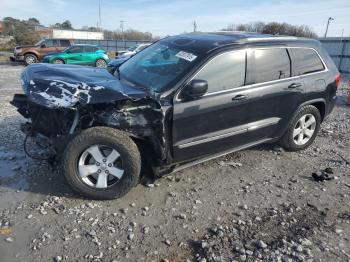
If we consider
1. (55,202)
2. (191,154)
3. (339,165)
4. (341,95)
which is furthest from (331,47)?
(55,202)

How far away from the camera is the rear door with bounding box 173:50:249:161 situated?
12.8 feet

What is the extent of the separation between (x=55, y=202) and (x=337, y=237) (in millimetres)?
3035

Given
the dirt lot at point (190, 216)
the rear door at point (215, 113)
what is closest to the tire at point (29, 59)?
the dirt lot at point (190, 216)

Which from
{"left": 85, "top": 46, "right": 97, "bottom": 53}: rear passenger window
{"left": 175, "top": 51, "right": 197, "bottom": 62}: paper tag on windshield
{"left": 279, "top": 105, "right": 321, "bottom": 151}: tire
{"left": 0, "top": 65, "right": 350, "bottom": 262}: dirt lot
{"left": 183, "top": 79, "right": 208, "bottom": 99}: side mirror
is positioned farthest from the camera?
{"left": 85, "top": 46, "right": 97, "bottom": 53}: rear passenger window

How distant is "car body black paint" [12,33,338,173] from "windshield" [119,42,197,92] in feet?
0.38

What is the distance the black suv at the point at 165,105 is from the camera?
359 centimetres

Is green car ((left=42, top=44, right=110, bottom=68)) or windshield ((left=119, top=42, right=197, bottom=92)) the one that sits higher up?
windshield ((left=119, top=42, right=197, bottom=92))

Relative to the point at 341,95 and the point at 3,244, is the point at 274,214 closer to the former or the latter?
the point at 3,244

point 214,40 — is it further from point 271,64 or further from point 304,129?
point 304,129

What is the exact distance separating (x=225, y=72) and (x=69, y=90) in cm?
192

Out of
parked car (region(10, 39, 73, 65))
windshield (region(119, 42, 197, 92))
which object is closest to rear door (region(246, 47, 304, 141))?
windshield (region(119, 42, 197, 92))

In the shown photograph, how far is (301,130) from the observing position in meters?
5.36

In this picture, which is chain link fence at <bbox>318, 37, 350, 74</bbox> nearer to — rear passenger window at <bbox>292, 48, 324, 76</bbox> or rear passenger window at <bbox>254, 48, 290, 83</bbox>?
rear passenger window at <bbox>292, 48, 324, 76</bbox>

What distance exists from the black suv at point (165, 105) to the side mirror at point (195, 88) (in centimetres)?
1
